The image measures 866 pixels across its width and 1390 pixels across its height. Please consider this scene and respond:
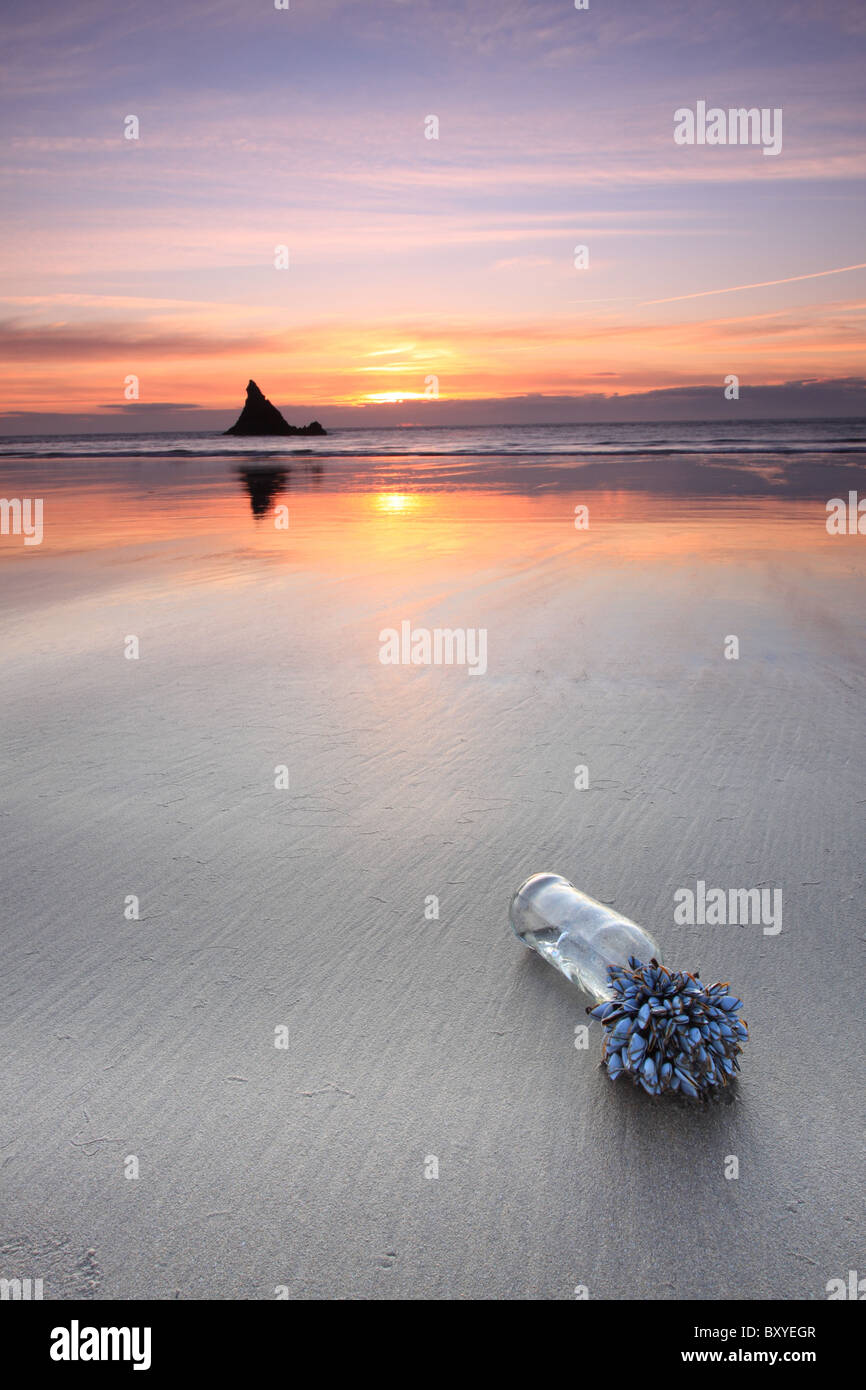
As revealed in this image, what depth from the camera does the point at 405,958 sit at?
2338 millimetres

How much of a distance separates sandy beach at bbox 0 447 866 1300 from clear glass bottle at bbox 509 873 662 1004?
8 cm

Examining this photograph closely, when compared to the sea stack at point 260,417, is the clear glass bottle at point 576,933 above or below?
below

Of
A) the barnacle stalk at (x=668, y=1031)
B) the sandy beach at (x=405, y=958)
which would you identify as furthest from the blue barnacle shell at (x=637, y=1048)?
the sandy beach at (x=405, y=958)

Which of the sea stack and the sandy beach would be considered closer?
the sandy beach

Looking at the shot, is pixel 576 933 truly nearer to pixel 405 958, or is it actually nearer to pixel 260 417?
pixel 405 958

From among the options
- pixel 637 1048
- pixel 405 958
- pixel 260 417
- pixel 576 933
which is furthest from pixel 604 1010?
pixel 260 417

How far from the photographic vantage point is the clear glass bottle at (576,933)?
2061mm

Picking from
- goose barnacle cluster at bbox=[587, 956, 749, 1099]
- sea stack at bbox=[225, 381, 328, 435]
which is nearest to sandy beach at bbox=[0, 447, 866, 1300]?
goose barnacle cluster at bbox=[587, 956, 749, 1099]

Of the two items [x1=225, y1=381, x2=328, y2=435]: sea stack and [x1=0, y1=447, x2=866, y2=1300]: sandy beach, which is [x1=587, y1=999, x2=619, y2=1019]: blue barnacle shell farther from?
[x1=225, y1=381, x2=328, y2=435]: sea stack

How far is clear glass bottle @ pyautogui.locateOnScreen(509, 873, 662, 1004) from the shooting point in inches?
81.1

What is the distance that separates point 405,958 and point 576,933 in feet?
1.65

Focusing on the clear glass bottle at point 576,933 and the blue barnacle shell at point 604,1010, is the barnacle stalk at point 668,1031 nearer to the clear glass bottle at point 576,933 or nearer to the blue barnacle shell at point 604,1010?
the blue barnacle shell at point 604,1010

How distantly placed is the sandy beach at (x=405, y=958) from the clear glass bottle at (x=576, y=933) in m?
0.08
